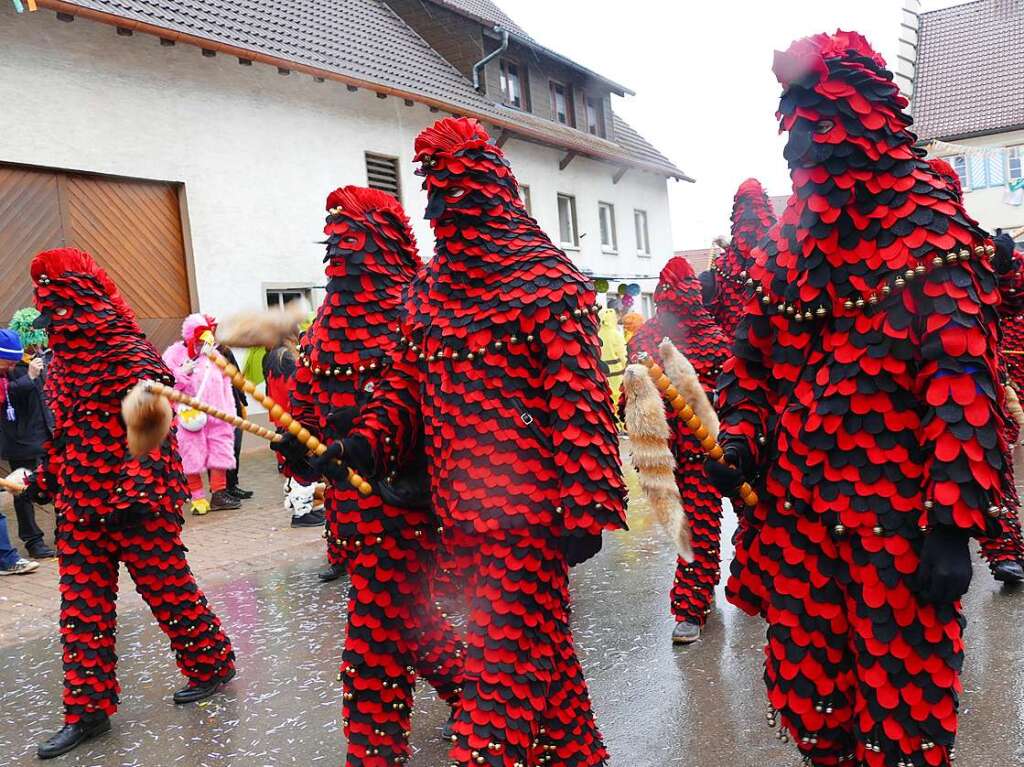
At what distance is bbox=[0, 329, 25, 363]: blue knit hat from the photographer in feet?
22.3

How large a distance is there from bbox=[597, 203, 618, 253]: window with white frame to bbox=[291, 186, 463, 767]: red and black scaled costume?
63.0 feet

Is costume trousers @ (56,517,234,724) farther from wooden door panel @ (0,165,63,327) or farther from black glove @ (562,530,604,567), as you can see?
wooden door panel @ (0,165,63,327)

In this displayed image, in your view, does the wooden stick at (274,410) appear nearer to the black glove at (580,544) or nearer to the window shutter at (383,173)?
the black glove at (580,544)

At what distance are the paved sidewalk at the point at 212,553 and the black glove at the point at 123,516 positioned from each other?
215 cm

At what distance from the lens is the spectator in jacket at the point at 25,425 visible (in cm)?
751

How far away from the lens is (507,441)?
111 inches

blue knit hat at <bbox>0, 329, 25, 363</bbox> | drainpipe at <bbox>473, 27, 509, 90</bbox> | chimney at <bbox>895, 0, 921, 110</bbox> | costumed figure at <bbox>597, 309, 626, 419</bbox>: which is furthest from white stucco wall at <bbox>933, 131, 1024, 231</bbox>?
blue knit hat at <bbox>0, 329, 25, 363</bbox>

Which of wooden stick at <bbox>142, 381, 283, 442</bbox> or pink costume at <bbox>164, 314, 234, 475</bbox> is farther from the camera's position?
pink costume at <bbox>164, 314, 234, 475</bbox>

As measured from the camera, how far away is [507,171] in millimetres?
3070

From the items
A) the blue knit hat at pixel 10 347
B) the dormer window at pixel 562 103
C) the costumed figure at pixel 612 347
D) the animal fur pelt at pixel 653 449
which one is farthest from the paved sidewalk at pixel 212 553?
the dormer window at pixel 562 103

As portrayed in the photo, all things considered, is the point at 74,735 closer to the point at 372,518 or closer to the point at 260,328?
the point at 372,518

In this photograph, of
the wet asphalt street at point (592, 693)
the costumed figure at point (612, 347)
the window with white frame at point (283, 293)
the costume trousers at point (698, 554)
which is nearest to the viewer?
the wet asphalt street at point (592, 693)

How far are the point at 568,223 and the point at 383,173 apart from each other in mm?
6563

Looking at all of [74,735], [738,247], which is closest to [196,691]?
[74,735]
